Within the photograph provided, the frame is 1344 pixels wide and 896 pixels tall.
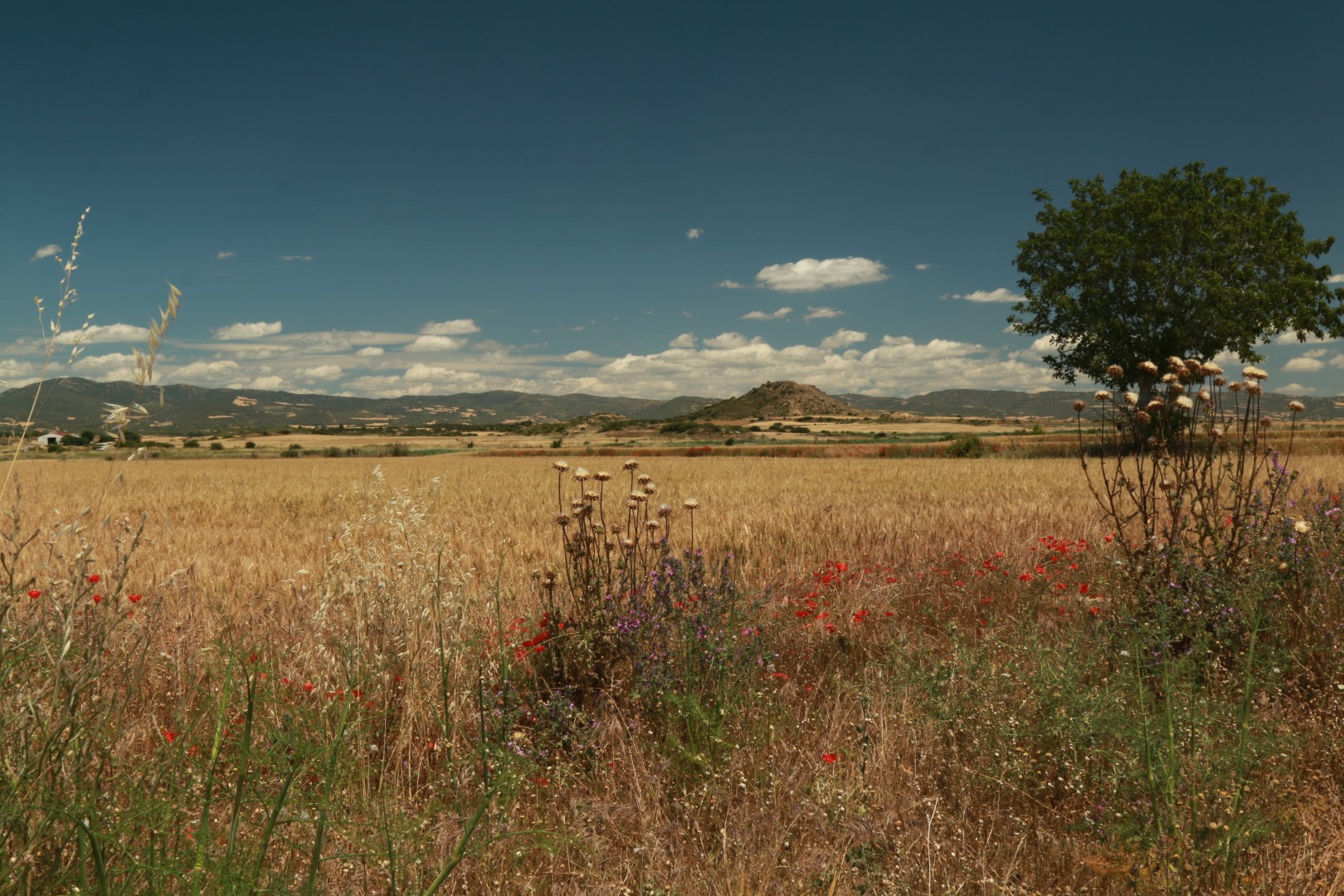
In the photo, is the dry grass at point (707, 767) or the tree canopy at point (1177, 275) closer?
the dry grass at point (707, 767)

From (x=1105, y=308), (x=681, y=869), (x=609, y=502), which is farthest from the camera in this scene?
(x=1105, y=308)

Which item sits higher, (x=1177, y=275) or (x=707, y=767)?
(x=1177, y=275)

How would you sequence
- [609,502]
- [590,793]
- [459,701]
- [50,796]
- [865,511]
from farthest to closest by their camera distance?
1. [609,502]
2. [865,511]
3. [459,701]
4. [590,793]
5. [50,796]

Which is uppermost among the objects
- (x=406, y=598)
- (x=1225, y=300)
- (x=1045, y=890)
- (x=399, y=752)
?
(x=1225, y=300)

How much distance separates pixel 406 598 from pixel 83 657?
1.82 m

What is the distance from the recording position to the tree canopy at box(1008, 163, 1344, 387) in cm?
3119

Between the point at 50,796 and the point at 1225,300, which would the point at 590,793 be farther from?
the point at 1225,300

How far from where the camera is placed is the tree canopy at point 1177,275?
102 ft

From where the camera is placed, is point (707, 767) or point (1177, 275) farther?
point (1177, 275)

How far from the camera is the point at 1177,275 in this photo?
3153 cm

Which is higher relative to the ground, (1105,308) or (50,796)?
(1105,308)

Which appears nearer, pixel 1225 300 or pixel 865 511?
pixel 865 511

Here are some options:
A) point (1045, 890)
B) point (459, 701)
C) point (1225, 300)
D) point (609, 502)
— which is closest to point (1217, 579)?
point (1045, 890)

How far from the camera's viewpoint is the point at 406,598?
4344 millimetres
